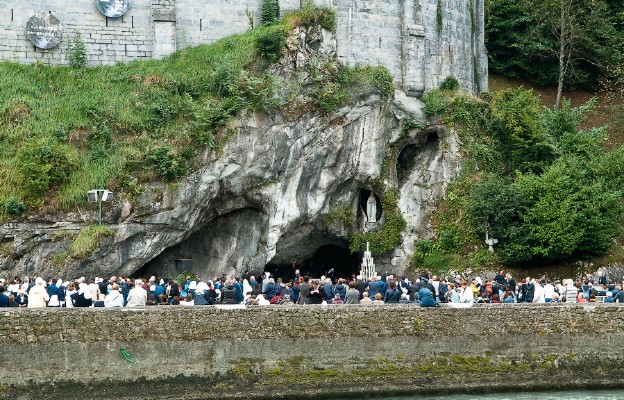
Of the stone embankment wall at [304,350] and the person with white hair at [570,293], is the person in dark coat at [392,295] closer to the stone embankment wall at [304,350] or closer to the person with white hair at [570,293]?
the stone embankment wall at [304,350]

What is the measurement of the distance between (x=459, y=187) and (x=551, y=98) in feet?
43.8

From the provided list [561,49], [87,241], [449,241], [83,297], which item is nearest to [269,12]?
[449,241]

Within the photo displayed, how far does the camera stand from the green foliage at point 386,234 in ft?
140

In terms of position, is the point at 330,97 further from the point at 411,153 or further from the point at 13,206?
the point at 13,206

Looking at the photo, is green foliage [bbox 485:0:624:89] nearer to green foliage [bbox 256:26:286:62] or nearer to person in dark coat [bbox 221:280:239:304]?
green foliage [bbox 256:26:286:62]

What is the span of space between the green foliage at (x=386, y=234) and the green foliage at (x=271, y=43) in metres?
6.61

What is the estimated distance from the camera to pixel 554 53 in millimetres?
54344

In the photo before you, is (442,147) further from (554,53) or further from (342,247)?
(554,53)

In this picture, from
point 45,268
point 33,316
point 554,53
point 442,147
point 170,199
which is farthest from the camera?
point 554,53

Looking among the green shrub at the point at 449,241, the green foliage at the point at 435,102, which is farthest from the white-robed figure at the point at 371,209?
the green foliage at the point at 435,102

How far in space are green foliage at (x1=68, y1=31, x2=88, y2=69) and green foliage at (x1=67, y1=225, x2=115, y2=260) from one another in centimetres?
737

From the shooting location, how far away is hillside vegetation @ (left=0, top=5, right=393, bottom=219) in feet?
122

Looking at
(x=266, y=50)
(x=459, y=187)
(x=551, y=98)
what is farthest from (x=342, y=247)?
(x=551, y=98)

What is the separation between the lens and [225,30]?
43281 millimetres
